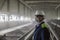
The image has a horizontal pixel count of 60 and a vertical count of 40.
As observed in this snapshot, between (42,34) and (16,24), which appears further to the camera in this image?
(16,24)

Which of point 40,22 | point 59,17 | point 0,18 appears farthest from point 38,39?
point 59,17

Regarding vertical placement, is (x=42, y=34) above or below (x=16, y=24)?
above

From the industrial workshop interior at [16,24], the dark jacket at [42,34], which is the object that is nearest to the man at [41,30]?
the dark jacket at [42,34]

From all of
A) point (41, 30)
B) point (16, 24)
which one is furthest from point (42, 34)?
point (16, 24)

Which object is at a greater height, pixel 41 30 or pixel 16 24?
pixel 41 30

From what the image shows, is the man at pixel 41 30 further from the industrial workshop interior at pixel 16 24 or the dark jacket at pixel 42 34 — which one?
the industrial workshop interior at pixel 16 24

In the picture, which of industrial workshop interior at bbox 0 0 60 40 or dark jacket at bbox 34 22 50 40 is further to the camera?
industrial workshop interior at bbox 0 0 60 40

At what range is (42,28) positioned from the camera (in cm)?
312

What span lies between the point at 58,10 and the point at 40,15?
36.3 meters

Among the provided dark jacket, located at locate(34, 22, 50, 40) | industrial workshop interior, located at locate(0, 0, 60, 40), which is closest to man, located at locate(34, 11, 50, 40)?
dark jacket, located at locate(34, 22, 50, 40)

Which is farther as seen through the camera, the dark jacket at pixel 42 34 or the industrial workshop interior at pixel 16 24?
the industrial workshop interior at pixel 16 24

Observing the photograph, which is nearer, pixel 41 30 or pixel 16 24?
pixel 41 30

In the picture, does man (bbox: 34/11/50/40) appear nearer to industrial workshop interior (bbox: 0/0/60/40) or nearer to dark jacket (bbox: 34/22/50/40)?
dark jacket (bbox: 34/22/50/40)

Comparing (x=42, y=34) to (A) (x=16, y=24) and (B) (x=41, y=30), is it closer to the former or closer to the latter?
(B) (x=41, y=30)
